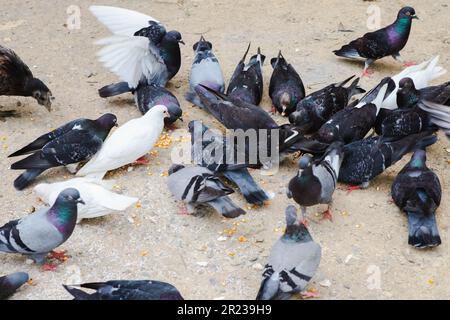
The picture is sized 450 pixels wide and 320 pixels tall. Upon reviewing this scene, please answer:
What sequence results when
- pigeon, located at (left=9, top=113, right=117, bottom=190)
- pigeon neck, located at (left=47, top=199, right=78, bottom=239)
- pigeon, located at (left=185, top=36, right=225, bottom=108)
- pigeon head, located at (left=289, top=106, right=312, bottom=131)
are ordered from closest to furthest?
1. pigeon neck, located at (left=47, top=199, right=78, bottom=239)
2. pigeon, located at (left=9, top=113, right=117, bottom=190)
3. pigeon head, located at (left=289, top=106, right=312, bottom=131)
4. pigeon, located at (left=185, top=36, right=225, bottom=108)

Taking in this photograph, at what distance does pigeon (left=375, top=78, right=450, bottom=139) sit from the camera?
19.4 feet

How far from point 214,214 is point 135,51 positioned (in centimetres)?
213

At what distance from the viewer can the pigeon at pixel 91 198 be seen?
5.01 meters

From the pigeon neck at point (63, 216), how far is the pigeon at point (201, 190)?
3.03 ft

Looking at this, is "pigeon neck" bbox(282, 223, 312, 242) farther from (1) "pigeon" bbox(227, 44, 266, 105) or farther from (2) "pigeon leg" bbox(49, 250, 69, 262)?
(1) "pigeon" bbox(227, 44, 266, 105)

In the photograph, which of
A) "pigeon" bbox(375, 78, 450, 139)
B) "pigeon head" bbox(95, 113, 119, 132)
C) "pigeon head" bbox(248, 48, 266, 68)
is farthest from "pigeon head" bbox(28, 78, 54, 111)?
"pigeon" bbox(375, 78, 450, 139)

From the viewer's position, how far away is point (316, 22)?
27.9 ft

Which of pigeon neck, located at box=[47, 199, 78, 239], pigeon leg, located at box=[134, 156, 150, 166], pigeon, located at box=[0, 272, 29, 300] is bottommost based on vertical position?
pigeon leg, located at box=[134, 156, 150, 166]

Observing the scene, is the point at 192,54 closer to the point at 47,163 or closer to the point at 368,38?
the point at 368,38

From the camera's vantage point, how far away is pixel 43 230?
14.9 ft

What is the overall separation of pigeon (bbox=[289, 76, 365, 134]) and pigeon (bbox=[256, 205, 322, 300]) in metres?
1.87

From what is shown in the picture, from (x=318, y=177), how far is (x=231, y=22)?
3884mm

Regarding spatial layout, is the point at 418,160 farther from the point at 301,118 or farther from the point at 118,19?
the point at 118,19

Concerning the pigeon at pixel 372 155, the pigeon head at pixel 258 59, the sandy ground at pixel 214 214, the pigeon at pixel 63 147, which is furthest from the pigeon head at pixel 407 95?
the pigeon at pixel 63 147
